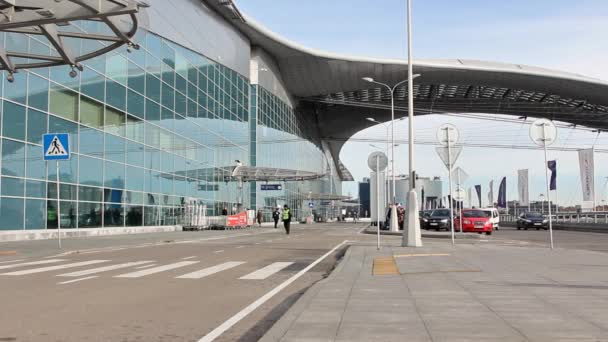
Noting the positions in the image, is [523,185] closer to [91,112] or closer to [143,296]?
[91,112]

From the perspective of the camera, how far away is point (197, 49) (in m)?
48.9

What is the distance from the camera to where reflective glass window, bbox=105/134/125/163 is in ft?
111

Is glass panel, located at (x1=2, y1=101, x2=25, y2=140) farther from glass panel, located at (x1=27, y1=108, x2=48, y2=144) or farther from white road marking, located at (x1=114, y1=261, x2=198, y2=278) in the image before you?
white road marking, located at (x1=114, y1=261, x2=198, y2=278)

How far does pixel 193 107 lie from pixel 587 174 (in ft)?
103

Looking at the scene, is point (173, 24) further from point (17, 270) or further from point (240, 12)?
point (17, 270)

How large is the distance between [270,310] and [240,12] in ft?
165

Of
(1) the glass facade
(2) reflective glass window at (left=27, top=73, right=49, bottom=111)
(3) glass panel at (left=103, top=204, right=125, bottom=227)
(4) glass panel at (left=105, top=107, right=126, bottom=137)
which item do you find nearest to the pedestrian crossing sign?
(1) the glass facade

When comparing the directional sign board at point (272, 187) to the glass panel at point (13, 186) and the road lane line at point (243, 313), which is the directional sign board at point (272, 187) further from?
the road lane line at point (243, 313)

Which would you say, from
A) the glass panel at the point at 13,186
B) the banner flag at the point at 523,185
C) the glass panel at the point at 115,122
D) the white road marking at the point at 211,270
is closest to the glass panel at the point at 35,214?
the glass panel at the point at 13,186

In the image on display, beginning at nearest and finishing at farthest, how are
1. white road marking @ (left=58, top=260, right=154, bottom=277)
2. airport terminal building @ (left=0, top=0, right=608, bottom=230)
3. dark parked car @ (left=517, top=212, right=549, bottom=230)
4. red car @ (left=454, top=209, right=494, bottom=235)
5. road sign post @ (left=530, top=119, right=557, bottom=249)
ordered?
1. white road marking @ (left=58, top=260, right=154, bottom=277)
2. road sign post @ (left=530, top=119, right=557, bottom=249)
3. airport terminal building @ (left=0, top=0, right=608, bottom=230)
4. red car @ (left=454, top=209, right=494, bottom=235)
5. dark parked car @ (left=517, top=212, right=549, bottom=230)

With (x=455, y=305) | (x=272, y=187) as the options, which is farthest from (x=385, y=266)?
(x=272, y=187)

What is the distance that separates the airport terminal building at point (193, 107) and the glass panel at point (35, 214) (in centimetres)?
7

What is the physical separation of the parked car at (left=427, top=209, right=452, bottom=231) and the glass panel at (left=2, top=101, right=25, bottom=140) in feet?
97.3

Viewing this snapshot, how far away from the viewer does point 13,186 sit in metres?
24.8
